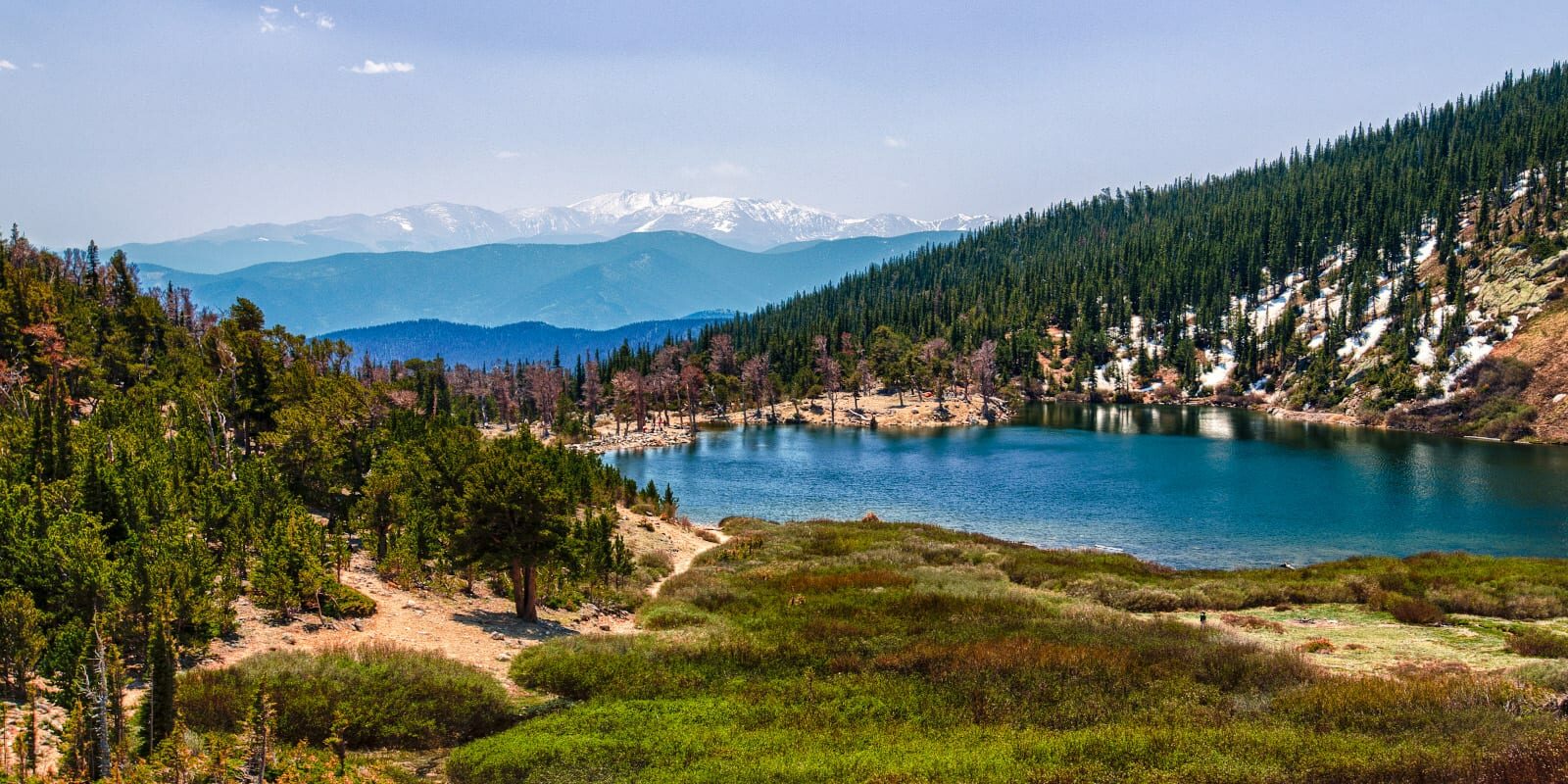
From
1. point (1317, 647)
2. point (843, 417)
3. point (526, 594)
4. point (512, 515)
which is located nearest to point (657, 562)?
point (526, 594)

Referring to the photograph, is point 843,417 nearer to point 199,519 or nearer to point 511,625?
point 511,625

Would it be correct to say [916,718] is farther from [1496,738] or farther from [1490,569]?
[1490,569]

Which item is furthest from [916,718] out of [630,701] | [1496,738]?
[1496,738]

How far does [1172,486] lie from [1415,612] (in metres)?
51.9

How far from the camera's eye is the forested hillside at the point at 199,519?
1573 centimetres

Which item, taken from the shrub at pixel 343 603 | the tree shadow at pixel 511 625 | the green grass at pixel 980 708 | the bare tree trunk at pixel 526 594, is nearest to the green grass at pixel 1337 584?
the green grass at pixel 980 708

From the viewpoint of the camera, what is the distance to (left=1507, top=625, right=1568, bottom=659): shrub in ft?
86.4

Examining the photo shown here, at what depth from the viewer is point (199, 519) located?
29203 millimetres

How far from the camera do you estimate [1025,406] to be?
565 ft

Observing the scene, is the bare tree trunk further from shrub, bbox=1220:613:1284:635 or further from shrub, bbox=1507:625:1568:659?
shrub, bbox=1507:625:1568:659

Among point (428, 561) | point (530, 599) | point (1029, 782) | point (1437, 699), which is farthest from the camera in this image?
point (428, 561)

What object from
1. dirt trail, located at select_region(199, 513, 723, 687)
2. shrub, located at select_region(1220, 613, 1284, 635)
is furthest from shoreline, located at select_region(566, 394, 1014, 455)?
shrub, located at select_region(1220, 613, 1284, 635)

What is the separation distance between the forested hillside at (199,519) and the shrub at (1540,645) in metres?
33.9

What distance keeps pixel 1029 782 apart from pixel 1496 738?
370 inches
